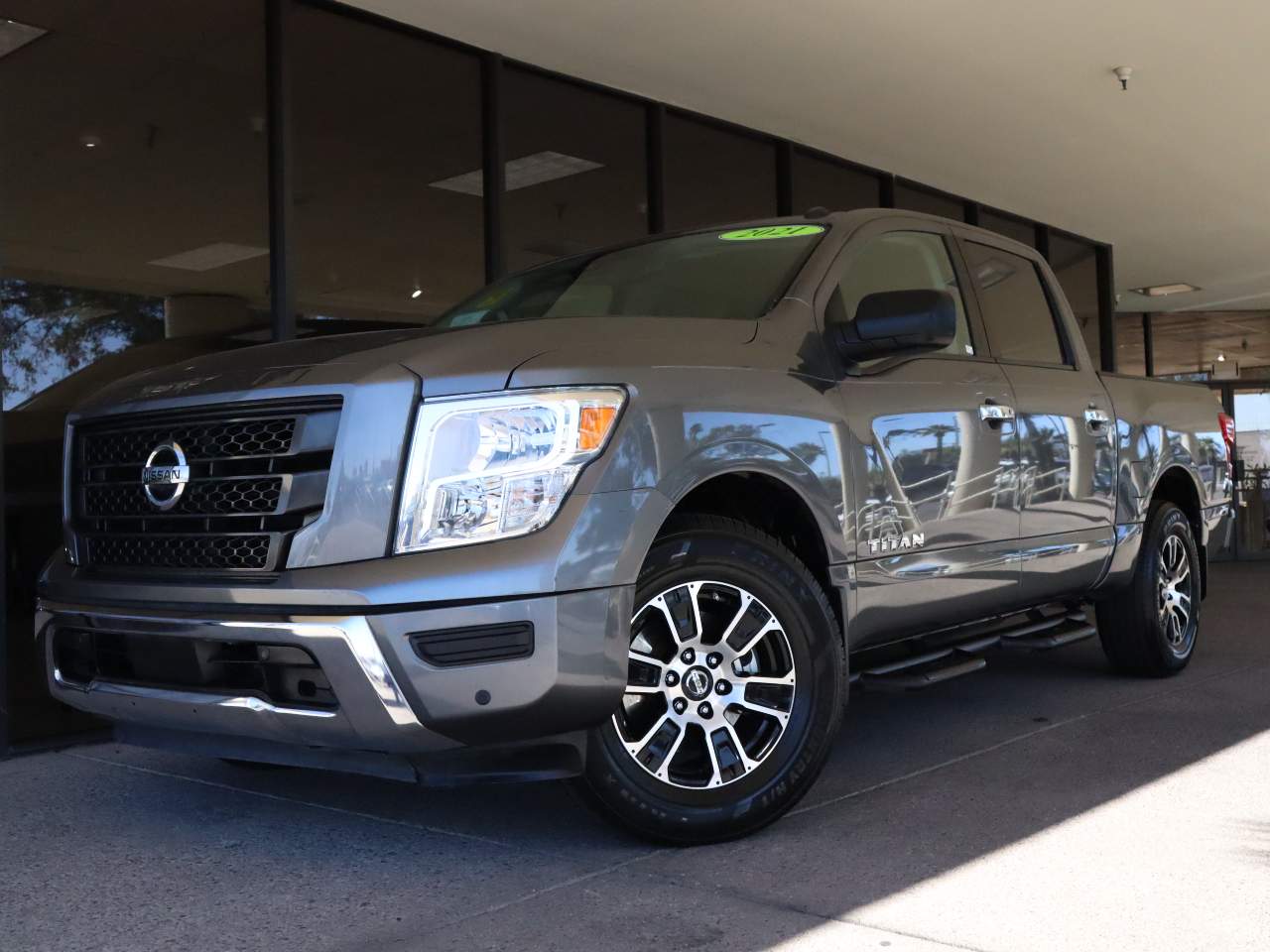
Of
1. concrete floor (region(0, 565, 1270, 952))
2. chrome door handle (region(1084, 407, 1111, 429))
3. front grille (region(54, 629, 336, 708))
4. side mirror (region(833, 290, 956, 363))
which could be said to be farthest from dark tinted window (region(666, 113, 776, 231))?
front grille (region(54, 629, 336, 708))

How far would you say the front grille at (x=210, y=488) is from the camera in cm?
298

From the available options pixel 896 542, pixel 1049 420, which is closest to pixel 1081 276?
pixel 1049 420

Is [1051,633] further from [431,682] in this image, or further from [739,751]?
[431,682]

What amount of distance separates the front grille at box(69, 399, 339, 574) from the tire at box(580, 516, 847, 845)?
0.88 metres

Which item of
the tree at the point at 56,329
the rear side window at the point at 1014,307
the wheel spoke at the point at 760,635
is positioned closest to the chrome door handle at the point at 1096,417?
the rear side window at the point at 1014,307

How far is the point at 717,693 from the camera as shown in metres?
3.31

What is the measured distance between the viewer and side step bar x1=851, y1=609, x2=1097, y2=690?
155 inches

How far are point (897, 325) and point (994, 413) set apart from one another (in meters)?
0.90

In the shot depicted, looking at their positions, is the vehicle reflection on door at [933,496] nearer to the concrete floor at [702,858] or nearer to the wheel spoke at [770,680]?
the wheel spoke at [770,680]

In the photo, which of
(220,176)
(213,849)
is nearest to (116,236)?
(220,176)

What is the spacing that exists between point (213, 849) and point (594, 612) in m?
1.43

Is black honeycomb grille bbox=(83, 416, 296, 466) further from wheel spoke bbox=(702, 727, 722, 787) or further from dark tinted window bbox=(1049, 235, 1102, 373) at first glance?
dark tinted window bbox=(1049, 235, 1102, 373)

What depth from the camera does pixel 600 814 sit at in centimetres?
318

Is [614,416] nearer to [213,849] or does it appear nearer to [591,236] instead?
[213,849]
